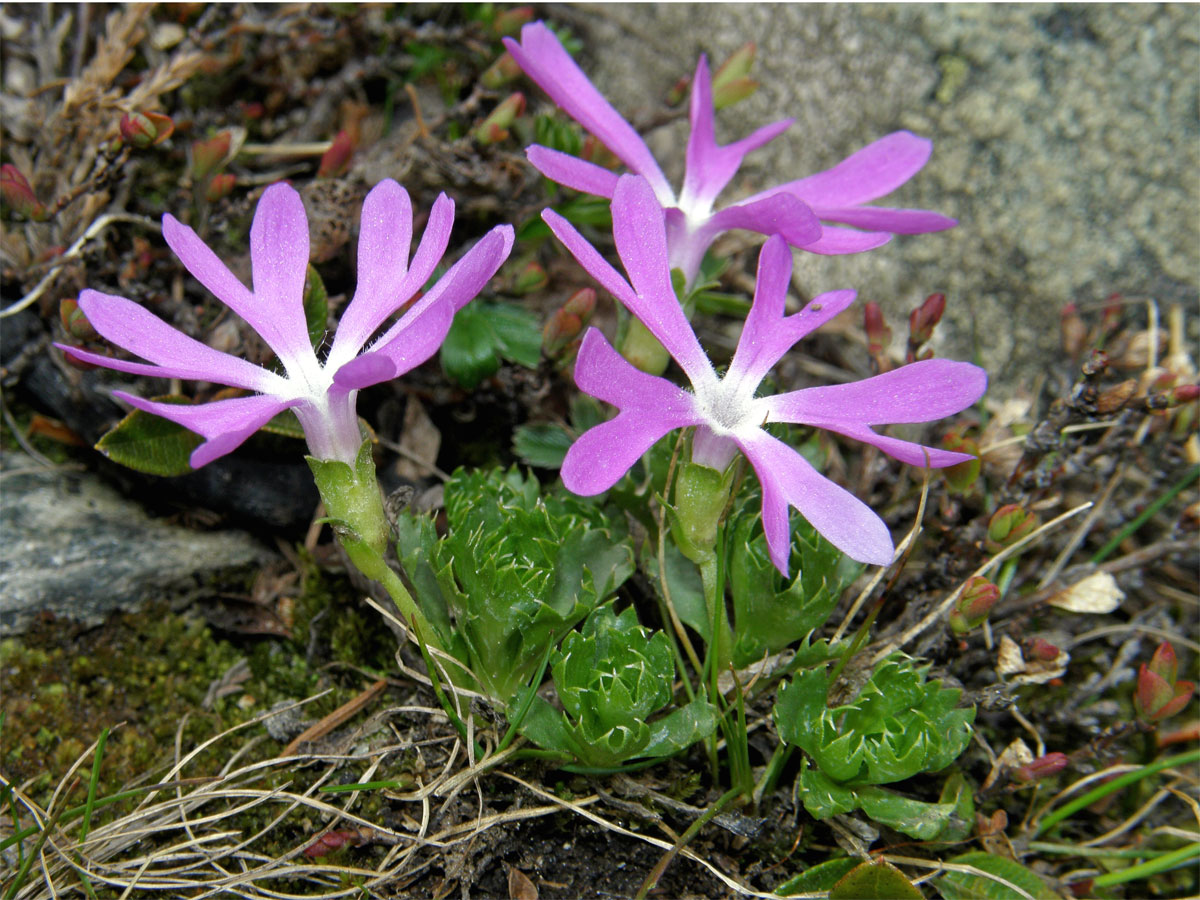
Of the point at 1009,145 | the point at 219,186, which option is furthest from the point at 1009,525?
the point at 219,186

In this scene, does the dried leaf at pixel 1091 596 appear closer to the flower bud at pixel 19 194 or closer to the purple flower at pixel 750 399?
the purple flower at pixel 750 399

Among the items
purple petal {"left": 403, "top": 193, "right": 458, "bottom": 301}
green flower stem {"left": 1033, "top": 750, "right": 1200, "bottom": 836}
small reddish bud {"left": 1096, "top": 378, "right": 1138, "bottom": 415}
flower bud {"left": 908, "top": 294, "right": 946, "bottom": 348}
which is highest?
purple petal {"left": 403, "top": 193, "right": 458, "bottom": 301}

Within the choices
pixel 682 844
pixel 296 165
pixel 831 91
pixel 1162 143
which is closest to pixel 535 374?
pixel 296 165

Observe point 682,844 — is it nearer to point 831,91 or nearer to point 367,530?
point 367,530

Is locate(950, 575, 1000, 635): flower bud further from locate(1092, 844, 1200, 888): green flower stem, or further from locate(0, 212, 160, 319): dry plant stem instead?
locate(0, 212, 160, 319): dry plant stem

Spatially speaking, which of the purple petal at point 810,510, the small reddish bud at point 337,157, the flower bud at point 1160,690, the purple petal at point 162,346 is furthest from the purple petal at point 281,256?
the flower bud at point 1160,690

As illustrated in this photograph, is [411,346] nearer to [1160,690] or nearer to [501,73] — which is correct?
[501,73]

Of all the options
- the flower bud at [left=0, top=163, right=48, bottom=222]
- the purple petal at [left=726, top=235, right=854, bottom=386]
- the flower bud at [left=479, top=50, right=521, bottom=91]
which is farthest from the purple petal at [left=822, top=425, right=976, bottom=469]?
Result: the flower bud at [left=0, top=163, right=48, bottom=222]
